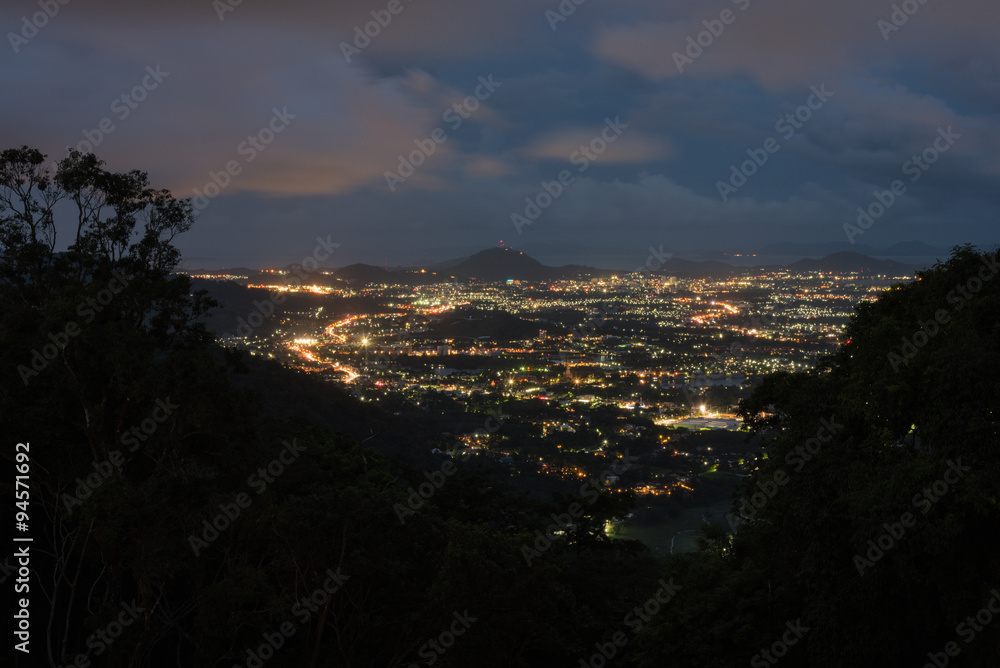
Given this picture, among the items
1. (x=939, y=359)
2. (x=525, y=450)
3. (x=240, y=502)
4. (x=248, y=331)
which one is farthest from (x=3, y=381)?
(x=248, y=331)

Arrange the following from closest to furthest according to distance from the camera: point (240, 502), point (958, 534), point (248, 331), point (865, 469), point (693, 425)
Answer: point (958, 534), point (865, 469), point (240, 502), point (693, 425), point (248, 331)

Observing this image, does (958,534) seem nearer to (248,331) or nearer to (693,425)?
(693,425)

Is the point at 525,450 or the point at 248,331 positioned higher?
the point at 525,450

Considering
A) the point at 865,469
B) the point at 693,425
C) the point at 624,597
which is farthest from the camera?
the point at 693,425

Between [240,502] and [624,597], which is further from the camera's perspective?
[624,597]

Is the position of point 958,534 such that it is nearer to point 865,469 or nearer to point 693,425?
point 865,469

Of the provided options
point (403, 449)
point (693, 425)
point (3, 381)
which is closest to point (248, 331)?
point (403, 449)

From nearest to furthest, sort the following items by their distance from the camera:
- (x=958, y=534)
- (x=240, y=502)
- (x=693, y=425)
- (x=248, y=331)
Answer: (x=958, y=534) → (x=240, y=502) → (x=693, y=425) → (x=248, y=331)

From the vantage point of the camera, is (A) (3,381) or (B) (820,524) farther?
(A) (3,381)

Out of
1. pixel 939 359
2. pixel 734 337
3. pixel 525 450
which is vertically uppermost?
pixel 734 337
